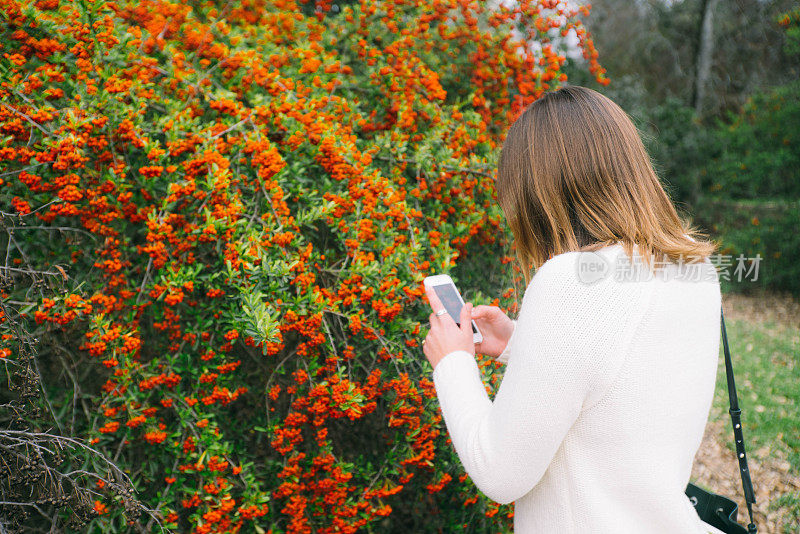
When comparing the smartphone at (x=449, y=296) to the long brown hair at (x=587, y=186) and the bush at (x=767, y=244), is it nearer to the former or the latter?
the long brown hair at (x=587, y=186)

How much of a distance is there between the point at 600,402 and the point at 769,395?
15.4 ft

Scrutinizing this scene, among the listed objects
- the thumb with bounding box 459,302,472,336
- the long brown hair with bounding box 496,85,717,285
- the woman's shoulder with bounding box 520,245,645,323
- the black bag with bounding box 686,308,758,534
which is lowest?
the black bag with bounding box 686,308,758,534

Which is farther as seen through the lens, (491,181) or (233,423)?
(491,181)

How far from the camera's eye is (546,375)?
0.99 meters

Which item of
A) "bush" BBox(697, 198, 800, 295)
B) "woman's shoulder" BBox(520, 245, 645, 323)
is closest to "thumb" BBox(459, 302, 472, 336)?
"woman's shoulder" BBox(520, 245, 645, 323)

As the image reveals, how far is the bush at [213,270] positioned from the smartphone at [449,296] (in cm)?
38

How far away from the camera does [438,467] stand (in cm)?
233

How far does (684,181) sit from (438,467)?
9810 millimetres

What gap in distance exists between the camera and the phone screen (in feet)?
5.26

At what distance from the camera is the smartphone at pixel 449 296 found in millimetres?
1604

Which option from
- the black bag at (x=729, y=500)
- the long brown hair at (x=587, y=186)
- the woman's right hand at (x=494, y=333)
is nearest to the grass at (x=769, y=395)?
the black bag at (x=729, y=500)

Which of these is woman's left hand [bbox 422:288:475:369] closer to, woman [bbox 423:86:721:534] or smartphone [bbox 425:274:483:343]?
woman [bbox 423:86:721:534]

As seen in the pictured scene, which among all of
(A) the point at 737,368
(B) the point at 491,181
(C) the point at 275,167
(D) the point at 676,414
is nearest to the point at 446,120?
(B) the point at 491,181

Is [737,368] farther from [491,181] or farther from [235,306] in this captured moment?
[235,306]
